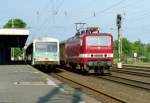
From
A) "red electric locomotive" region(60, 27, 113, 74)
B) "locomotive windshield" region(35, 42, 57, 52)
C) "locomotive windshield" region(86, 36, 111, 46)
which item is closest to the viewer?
"red electric locomotive" region(60, 27, 113, 74)

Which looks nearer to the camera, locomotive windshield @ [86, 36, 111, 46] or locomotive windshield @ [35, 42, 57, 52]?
locomotive windshield @ [86, 36, 111, 46]

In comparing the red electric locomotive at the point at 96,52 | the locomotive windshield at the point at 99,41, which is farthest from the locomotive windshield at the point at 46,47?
the locomotive windshield at the point at 99,41

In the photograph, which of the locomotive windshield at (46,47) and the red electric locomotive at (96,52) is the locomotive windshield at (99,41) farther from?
the locomotive windshield at (46,47)

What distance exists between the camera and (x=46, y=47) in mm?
39969

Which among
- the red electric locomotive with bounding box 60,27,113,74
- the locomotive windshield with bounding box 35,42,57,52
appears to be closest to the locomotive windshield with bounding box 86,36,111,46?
the red electric locomotive with bounding box 60,27,113,74

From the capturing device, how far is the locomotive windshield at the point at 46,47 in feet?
130

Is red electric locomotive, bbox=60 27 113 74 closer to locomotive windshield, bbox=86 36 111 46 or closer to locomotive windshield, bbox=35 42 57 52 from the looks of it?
locomotive windshield, bbox=86 36 111 46

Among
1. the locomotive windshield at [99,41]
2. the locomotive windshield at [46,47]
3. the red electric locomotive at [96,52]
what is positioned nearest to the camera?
the red electric locomotive at [96,52]

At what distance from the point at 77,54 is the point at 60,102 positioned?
23.6 meters

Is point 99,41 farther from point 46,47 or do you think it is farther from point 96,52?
point 46,47

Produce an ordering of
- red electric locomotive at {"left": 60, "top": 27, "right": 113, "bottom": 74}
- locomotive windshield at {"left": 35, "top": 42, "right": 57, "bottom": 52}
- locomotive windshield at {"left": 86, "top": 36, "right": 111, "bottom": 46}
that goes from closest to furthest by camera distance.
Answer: red electric locomotive at {"left": 60, "top": 27, "right": 113, "bottom": 74} < locomotive windshield at {"left": 86, "top": 36, "right": 111, "bottom": 46} < locomotive windshield at {"left": 35, "top": 42, "right": 57, "bottom": 52}

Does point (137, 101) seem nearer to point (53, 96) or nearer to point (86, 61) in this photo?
point (53, 96)

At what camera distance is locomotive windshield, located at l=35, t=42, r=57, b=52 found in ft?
130

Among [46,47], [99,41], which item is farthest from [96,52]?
[46,47]
